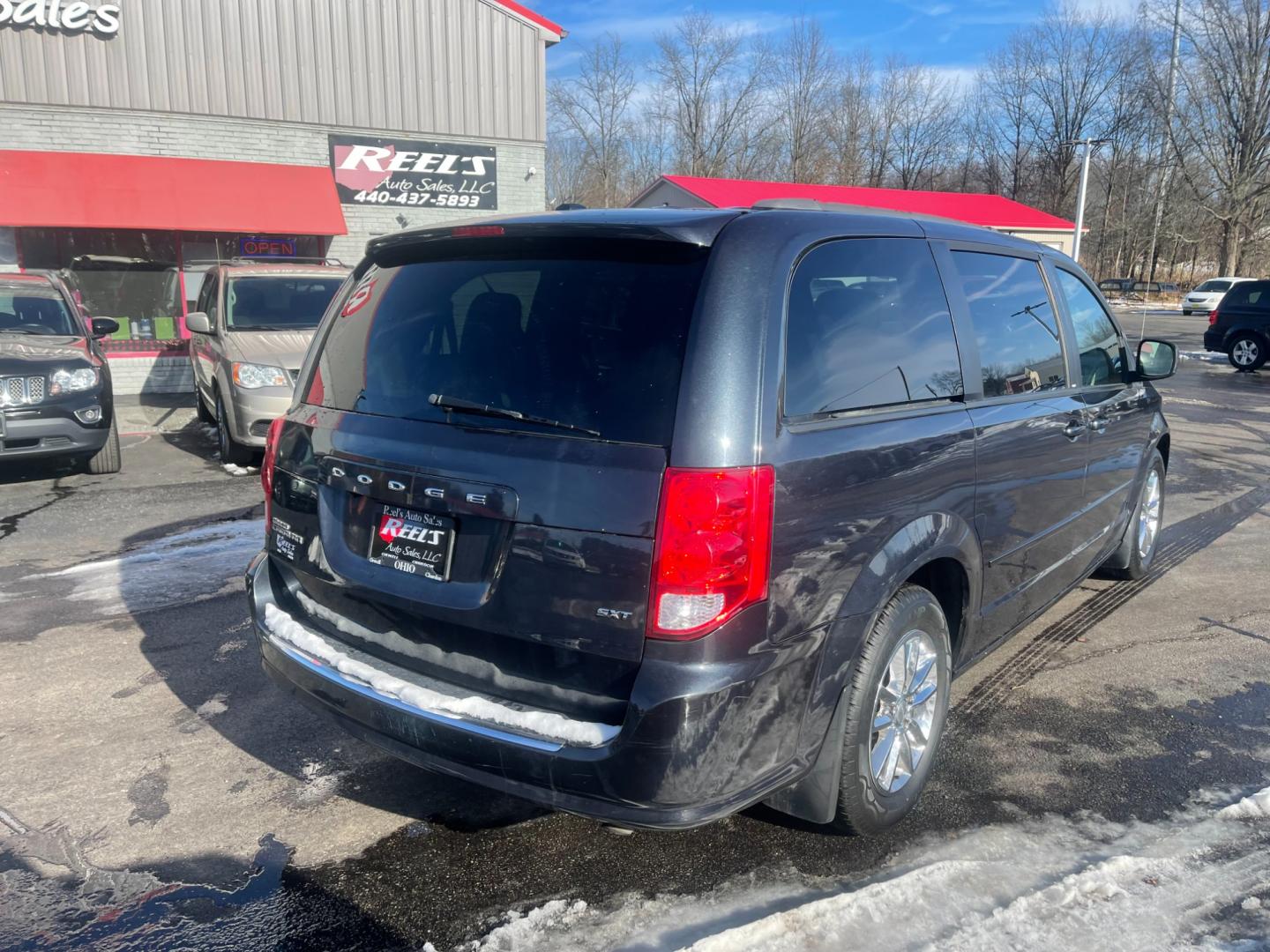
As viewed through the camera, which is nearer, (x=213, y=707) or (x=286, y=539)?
(x=286, y=539)

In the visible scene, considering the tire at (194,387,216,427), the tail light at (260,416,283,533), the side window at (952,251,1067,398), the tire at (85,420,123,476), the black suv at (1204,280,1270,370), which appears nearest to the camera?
the tail light at (260,416,283,533)

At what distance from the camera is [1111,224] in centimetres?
6319

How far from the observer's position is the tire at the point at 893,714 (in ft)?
8.88

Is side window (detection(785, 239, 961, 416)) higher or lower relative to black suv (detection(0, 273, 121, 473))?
higher

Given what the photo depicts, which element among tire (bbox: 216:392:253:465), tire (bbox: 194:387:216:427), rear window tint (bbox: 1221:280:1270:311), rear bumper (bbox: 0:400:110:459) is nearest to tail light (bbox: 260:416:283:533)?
rear bumper (bbox: 0:400:110:459)

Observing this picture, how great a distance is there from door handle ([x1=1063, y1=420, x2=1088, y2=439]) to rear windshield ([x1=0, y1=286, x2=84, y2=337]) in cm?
823

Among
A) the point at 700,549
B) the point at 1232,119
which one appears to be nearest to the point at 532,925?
the point at 700,549

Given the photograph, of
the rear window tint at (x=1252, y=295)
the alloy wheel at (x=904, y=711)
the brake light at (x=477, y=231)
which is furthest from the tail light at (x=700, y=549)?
the rear window tint at (x=1252, y=295)

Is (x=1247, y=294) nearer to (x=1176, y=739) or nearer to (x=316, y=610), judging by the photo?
(x=1176, y=739)

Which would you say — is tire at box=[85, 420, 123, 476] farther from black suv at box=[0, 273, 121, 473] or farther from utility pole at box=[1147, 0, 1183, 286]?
utility pole at box=[1147, 0, 1183, 286]

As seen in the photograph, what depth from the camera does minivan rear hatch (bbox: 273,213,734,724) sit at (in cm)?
231

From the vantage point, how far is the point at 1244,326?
61.4 ft

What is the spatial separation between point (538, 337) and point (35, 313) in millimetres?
7973

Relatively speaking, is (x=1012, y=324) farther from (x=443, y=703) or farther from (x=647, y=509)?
(x=443, y=703)
